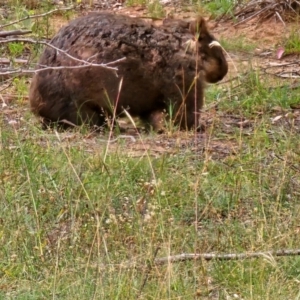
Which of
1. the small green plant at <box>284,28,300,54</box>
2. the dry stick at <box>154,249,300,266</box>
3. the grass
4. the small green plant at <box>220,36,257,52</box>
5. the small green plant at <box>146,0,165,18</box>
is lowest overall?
the small green plant at <box>220,36,257,52</box>

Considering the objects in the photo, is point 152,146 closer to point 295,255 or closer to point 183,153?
point 183,153

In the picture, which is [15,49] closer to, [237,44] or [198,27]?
[237,44]

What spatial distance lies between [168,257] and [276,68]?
5263 mm

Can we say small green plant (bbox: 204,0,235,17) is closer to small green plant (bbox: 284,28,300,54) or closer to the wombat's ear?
small green plant (bbox: 284,28,300,54)

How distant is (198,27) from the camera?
26.0 ft

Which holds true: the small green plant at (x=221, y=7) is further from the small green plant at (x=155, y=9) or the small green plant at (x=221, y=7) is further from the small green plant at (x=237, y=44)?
the small green plant at (x=237, y=44)

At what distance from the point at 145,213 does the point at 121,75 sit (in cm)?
236

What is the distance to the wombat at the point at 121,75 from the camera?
7.50 metres

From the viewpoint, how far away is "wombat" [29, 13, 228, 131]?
295 inches

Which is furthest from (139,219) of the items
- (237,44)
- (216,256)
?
(237,44)

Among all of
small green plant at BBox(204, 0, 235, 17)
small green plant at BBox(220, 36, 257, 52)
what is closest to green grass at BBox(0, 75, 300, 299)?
small green plant at BBox(220, 36, 257, 52)

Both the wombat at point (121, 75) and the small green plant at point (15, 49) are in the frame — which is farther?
the small green plant at point (15, 49)

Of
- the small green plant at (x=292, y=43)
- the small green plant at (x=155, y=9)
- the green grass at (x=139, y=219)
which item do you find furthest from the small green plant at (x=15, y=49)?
the green grass at (x=139, y=219)

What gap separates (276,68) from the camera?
9.44 metres
